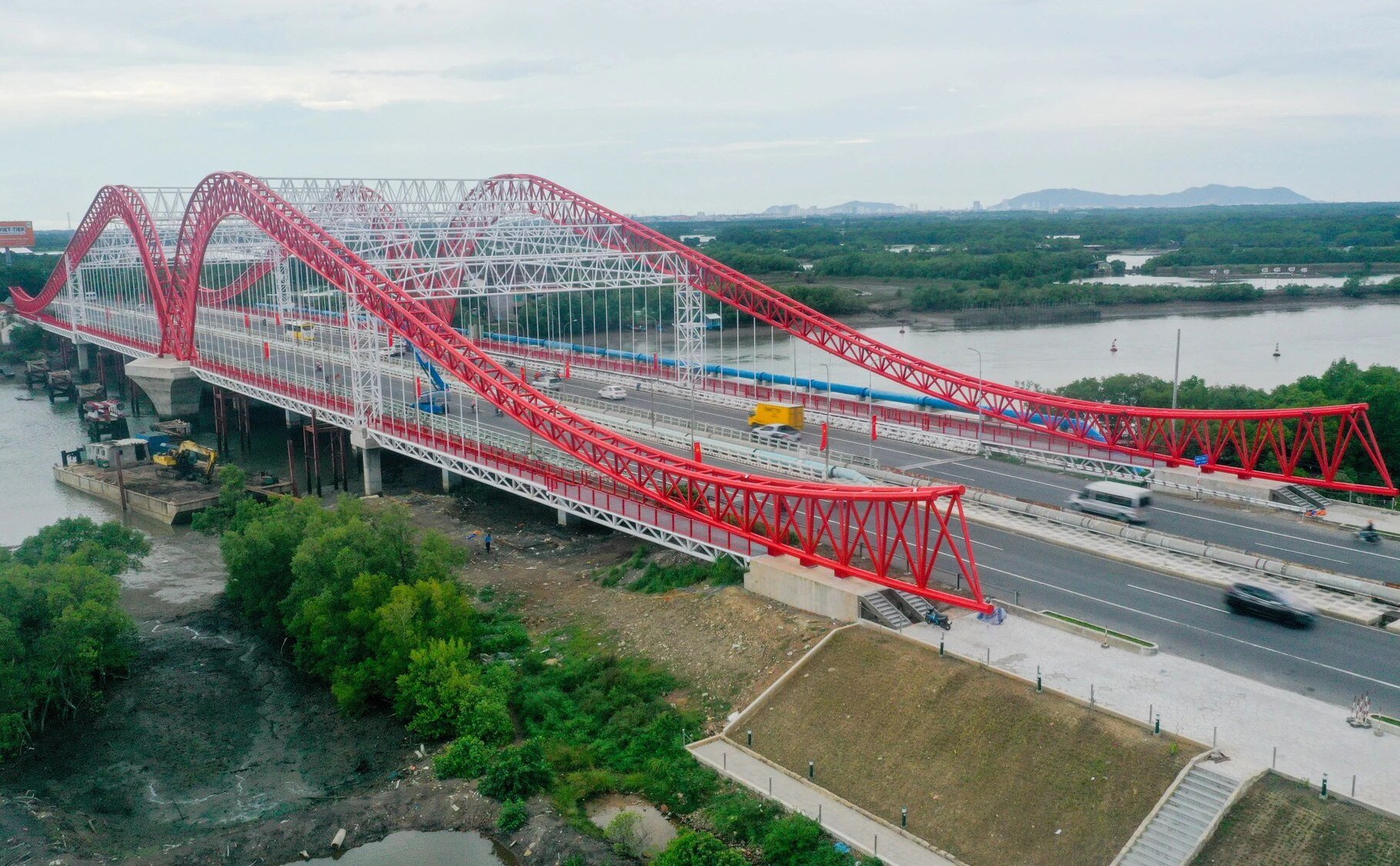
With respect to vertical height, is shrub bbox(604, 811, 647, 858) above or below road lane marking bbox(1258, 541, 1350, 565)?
below

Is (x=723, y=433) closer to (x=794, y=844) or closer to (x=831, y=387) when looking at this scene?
(x=831, y=387)

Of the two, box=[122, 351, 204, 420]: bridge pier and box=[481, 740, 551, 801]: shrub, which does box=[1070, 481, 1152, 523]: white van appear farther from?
box=[122, 351, 204, 420]: bridge pier

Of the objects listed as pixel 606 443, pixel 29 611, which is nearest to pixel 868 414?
pixel 606 443

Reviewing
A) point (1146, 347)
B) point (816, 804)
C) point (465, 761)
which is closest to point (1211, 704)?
point (816, 804)

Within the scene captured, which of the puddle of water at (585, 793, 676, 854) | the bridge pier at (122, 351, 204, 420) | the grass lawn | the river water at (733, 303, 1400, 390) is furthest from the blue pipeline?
the puddle of water at (585, 793, 676, 854)

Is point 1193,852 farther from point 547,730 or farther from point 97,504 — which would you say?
point 97,504

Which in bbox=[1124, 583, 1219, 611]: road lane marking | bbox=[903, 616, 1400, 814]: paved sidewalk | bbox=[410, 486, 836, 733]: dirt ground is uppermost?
bbox=[1124, 583, 1219, 611]: road lane marking

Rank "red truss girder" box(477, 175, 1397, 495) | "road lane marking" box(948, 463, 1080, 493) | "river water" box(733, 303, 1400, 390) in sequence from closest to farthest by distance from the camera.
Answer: "red truss girder" box(477, 175, 1397, 495)
"road lane marking" box(948, 463, 1080, 493)
"river water" box(733, 303, 1400, 390)
